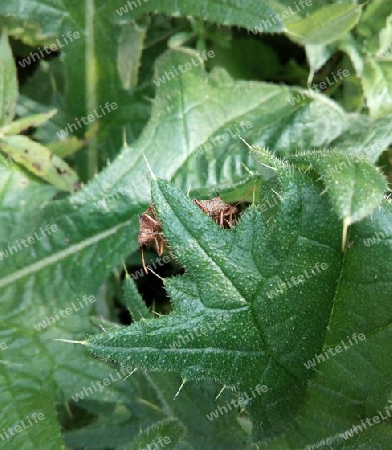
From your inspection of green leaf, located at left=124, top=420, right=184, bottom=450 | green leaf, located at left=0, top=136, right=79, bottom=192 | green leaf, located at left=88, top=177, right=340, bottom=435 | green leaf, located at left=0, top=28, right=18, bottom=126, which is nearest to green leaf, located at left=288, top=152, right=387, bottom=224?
green leaf, located at left=88, top=177, right=340, bottom=435

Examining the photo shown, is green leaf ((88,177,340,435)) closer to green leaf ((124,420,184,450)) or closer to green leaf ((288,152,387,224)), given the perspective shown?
green leaf ((288,152,387,224))

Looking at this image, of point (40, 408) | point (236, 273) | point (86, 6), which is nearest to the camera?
point (236, 273)

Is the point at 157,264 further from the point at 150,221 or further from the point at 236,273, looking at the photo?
the point at 236,273

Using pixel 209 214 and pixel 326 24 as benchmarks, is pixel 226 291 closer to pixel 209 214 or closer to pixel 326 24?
pixel 209 214

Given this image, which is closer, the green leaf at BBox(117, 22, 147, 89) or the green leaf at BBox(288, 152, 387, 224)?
the green leaf at BBox(288, 152, 387, 224)

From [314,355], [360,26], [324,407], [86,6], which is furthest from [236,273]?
[86,6]

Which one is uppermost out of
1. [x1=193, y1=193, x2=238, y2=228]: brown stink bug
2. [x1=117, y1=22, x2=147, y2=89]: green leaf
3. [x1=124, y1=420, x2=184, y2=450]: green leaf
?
[x1=117, y1=22, x2=147, y2=89]: green leaf

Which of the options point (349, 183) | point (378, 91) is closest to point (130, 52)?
point (378, 91)
